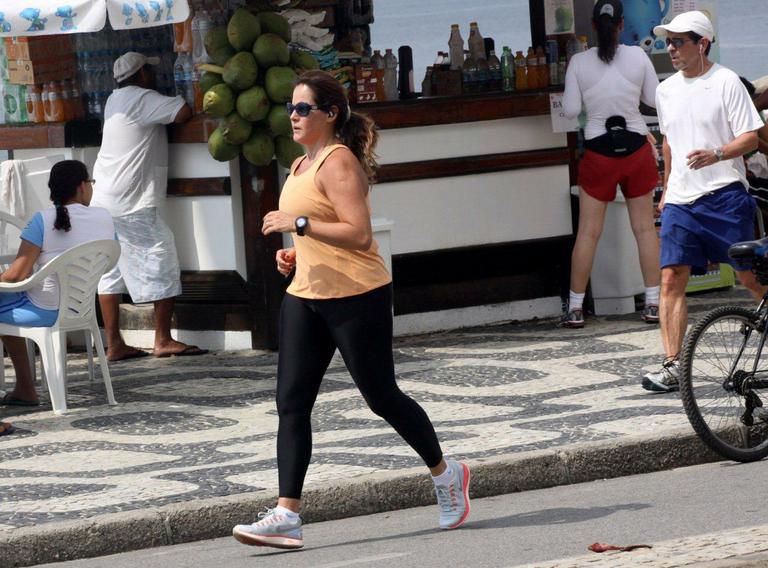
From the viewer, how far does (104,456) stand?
8.21 metres

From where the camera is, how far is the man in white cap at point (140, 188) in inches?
444

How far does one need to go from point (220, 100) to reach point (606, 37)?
2.53 m

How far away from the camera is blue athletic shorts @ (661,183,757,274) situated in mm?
8562

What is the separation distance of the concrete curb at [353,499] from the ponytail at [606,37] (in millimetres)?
4050

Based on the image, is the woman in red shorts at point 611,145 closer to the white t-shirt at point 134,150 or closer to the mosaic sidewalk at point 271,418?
the mosaic sidewalk at point 271,418

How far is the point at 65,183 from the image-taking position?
9.70m

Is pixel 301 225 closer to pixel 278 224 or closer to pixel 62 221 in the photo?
pixel 278 224

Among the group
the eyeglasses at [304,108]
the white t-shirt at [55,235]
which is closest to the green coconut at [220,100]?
the white t-shirt at [55,235]

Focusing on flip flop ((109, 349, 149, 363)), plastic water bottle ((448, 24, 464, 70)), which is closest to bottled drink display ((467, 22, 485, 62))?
plastic water bottle ((448, 24, 464, 70))

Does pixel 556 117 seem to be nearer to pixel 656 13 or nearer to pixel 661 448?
pixel 656 13

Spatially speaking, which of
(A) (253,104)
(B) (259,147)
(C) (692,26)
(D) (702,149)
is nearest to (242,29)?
(A) (253,104)

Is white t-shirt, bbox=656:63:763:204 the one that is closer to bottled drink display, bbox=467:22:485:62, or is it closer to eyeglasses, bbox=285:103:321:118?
eyeglasses, bbox=285:103:321:118

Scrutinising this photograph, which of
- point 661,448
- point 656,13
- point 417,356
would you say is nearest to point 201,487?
point 661,448

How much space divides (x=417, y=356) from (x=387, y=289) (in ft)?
13.6
